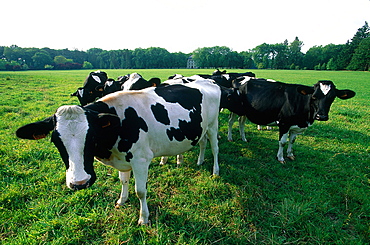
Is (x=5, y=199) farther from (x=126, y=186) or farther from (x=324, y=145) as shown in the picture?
(x=324, y=145)

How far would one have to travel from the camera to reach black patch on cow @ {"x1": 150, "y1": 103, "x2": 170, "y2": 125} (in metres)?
3.17

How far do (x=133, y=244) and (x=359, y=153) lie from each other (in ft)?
21.1

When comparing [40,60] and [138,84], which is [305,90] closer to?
[138,84]

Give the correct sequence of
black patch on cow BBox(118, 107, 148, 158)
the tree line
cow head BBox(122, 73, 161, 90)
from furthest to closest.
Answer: the tree line
cow head BBox(122, 73, 161, 90)
black patch on cow BBox(118, 107, 148, 158)

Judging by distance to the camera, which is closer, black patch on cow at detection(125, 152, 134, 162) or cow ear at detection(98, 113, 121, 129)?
cow ear at detection(98, 113, 121, 129)

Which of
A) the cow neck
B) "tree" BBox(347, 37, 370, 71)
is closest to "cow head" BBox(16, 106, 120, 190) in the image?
the cow neck

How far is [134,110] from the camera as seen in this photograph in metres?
2.97

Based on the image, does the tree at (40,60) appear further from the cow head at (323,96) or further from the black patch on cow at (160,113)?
the cow head at (323,96)

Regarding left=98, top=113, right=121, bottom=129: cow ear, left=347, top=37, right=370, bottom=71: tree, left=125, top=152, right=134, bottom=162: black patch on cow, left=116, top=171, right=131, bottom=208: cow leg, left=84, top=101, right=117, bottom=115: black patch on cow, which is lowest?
left=116, top=171, right=131, bottom=208: cow leg

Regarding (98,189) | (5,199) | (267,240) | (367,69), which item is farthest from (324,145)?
(367,69)

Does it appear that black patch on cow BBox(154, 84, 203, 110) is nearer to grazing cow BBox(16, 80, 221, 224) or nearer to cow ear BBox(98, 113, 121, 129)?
grazing cow BBox(16, 80, 221, 224)

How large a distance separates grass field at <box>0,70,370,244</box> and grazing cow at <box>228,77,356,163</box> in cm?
84

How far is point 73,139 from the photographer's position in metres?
2.16

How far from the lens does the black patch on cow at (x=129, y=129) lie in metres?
2.79
